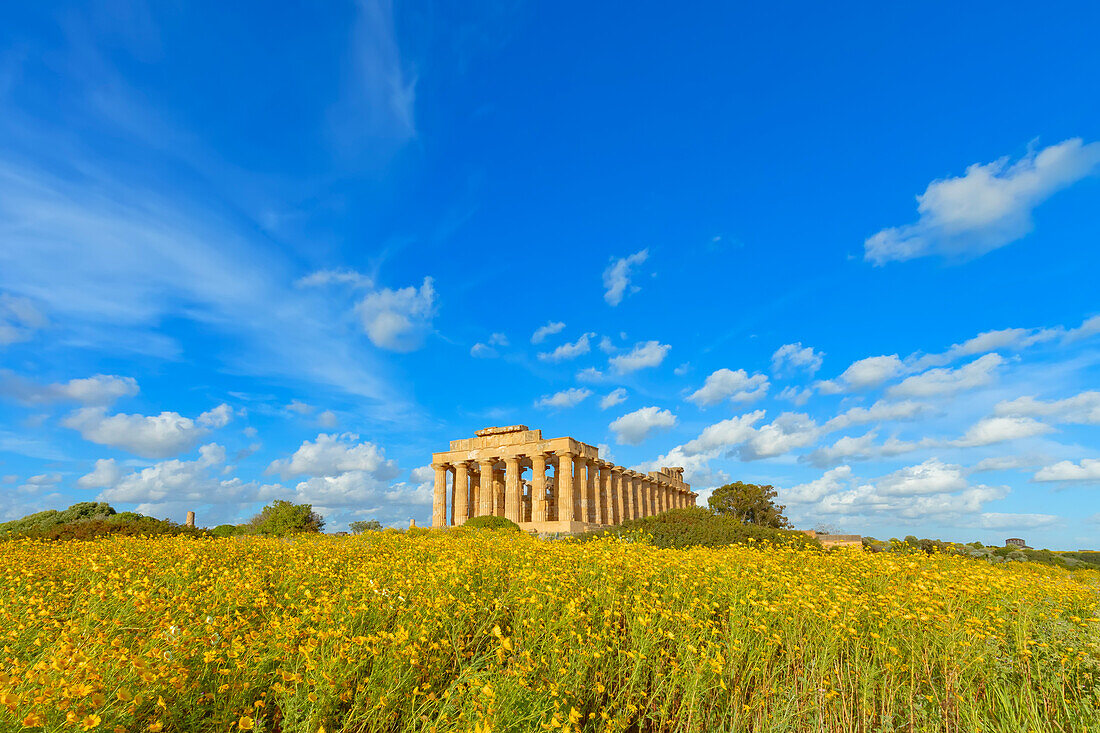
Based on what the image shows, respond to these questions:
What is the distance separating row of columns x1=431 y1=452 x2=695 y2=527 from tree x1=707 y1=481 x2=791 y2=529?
263 inches

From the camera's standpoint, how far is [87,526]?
1780 centimetres

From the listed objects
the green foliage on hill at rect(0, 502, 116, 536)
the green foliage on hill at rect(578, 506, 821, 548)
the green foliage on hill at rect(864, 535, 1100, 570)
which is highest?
the green foliage on hill at rect(0, 502, 116, 536)

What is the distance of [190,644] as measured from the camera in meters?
Result: 4.18

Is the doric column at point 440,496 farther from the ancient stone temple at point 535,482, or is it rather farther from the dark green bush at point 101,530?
the dark green bush at point 101,530

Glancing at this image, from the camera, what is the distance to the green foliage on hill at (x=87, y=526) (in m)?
16.7

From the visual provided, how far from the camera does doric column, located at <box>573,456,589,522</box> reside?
3822 cm

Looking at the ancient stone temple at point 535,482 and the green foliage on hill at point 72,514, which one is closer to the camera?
the green foliage on hill at point 72,514

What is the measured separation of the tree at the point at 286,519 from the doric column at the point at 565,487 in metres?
14.9

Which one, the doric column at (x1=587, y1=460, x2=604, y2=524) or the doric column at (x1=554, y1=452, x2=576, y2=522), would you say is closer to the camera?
the doric column at (x1=554, y1=452, x2=576, y2=522)

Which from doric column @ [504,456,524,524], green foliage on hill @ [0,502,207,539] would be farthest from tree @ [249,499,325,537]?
doric column @ [504,456,524,524]


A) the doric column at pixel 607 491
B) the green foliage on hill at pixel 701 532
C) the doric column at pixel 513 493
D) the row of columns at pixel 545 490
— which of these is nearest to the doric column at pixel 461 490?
the row of columns at pixel 545 490

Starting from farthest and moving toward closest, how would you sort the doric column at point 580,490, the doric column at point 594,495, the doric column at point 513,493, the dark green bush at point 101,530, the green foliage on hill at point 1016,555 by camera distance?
the doric column at point 594,495
the doric column at point 513,493
the doric column at point 580,490
the green foliage on hill at point 1016,555
the dark green bush at point 101,530

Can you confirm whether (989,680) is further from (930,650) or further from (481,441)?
(481,441)

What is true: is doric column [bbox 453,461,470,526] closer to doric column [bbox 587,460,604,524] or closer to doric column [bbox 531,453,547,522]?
doric column [bbox 531,453,547,522]
